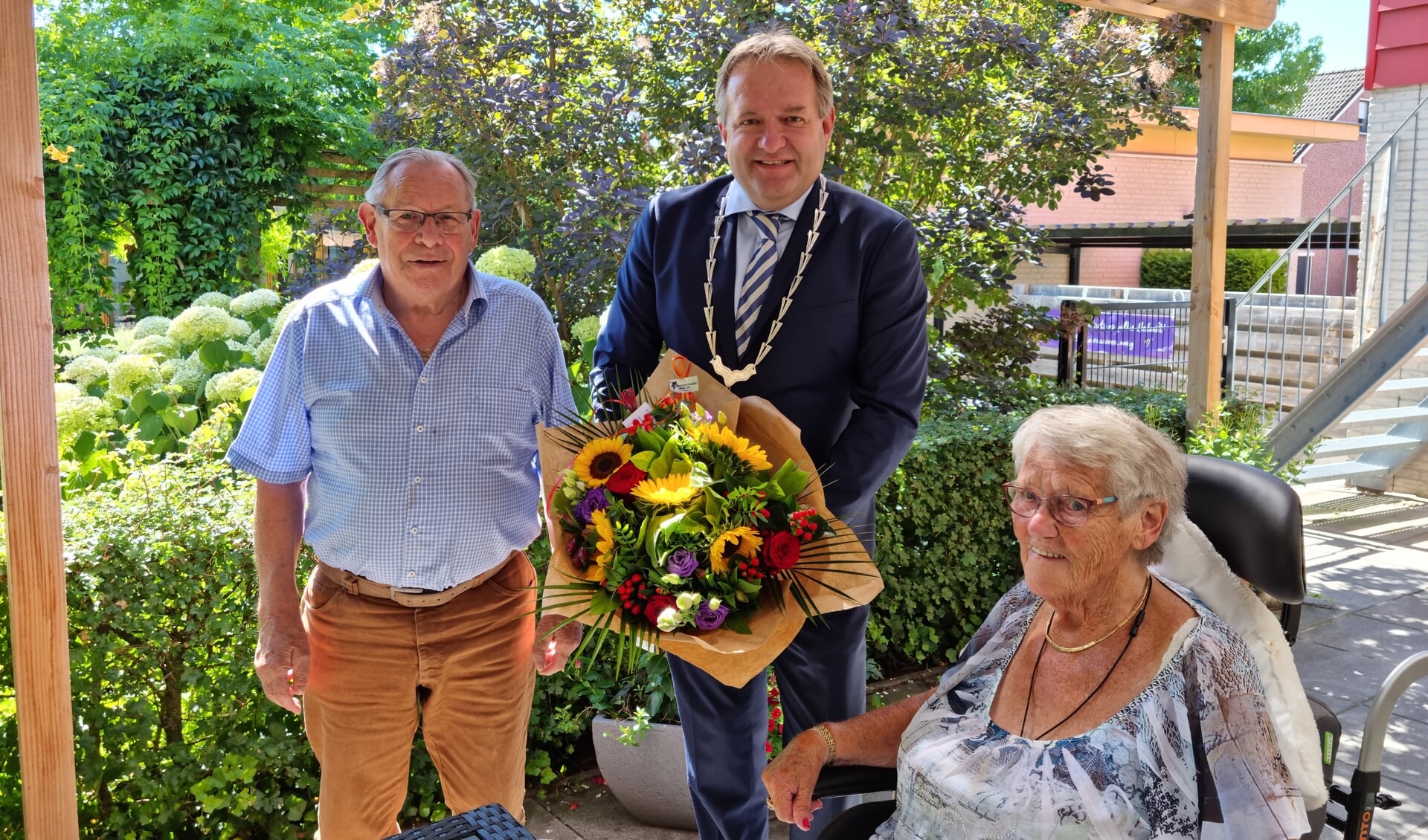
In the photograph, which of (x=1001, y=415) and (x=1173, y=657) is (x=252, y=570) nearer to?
(x=1173, y=657)

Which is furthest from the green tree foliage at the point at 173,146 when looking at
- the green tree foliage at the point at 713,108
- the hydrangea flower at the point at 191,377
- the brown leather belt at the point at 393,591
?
the brown leather belt at the point at 393,591

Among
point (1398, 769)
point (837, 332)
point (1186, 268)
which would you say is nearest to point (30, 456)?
point (837, 332)

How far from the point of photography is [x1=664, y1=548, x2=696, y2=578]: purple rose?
1.60m

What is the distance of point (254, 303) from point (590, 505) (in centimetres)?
357

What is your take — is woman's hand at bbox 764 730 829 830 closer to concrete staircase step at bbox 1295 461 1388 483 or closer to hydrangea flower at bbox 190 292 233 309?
hydrangea flower at bbox 190 292 233 309

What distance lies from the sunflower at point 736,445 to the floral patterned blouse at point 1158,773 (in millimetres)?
615

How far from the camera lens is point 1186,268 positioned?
70.3ft

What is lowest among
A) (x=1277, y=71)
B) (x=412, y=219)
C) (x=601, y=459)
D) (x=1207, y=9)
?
(x=601, y=459)

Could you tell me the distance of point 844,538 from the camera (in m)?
1.80

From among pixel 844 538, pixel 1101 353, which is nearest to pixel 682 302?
pixel 844 538

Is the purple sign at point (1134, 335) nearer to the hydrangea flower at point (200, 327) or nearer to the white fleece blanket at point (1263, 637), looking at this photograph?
the hydrangea flower at point (200, 327)

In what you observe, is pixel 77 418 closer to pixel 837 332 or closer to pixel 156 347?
pixel 156 347

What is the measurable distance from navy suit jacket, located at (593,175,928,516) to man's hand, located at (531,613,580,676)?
0.52 metres

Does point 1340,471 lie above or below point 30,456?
below
